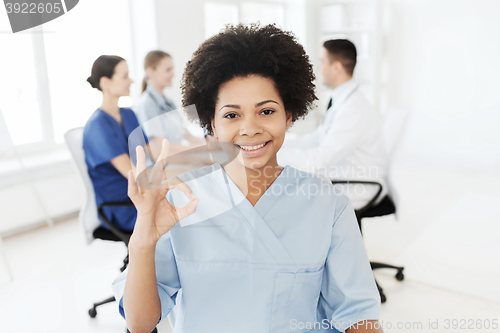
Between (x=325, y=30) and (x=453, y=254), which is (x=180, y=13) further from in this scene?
(x=453, y=254)

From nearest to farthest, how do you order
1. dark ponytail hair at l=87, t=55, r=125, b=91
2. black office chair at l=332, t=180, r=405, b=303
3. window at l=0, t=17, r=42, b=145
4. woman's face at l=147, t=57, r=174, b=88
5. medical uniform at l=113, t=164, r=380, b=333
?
1. medical uniform at l=113, t=164, r=380, b=333
2. black office chair at l=332, t=180, r=405, b=303
3. dark ponytail hair at l=87, t=55, r=125, b=91
4. woman's face at l=147, t=57, r=174, b=88
5. window at l=0, t=17, r=42, b=145

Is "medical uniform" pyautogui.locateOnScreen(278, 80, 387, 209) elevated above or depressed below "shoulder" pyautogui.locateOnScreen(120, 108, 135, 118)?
below

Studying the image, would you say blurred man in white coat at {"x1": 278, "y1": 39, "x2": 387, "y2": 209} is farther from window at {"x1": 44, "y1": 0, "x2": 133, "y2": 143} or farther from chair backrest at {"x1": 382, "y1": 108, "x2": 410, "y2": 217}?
window at {"x1": 44, "y1": 0, "x2": 133, "y2": 143}

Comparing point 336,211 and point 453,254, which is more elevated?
point 336,211

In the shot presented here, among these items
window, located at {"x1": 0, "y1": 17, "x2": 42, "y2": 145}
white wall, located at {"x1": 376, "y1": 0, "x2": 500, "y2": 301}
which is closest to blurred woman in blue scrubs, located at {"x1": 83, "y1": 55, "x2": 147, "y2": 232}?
window, located at {"x1": 0, "y1": 17, "x2": 42, "y2": 145}

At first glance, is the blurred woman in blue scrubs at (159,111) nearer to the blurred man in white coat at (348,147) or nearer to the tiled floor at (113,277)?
the blurred man in white coat at (348,147)

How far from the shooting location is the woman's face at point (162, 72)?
2.82 metres

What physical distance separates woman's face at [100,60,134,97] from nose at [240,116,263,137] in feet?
4.40

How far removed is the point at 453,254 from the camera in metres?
2.54

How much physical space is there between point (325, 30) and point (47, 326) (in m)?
4.77

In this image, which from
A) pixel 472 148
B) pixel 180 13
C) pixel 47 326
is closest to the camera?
pixel 47 326

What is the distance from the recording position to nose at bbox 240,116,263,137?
0.93 meters

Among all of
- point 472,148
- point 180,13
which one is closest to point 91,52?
point 180,13

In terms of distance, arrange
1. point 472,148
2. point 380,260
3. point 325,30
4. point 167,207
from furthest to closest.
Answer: point 325,30, point 472,148, point 380,260, point 167,207
